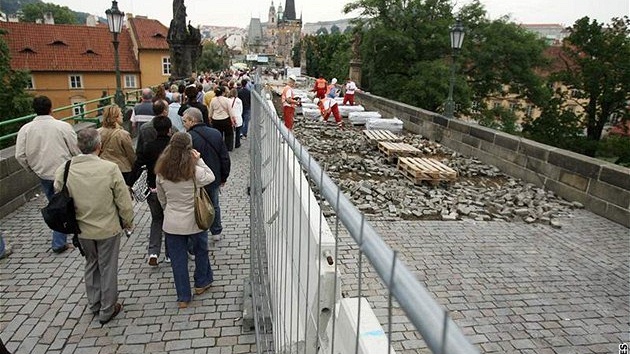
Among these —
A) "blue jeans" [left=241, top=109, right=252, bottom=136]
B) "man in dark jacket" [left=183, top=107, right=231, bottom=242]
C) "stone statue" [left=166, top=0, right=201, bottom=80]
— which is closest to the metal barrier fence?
"man in dark jacket" [left=183, top=107, right=231, bottom=242]

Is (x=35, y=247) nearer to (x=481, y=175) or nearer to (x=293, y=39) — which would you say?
(x=481, y=175)

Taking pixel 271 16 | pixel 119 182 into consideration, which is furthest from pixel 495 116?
pixel 271 16

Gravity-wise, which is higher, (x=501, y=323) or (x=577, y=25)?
(x=577, y=25)

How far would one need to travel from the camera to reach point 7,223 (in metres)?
6.47

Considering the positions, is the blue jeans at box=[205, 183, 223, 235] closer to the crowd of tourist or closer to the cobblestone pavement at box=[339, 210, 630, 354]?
the crowd of tourist

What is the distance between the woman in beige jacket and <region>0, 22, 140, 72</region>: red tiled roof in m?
53.6

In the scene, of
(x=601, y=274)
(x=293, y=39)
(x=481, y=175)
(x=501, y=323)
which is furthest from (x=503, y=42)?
(x=293, y=39)

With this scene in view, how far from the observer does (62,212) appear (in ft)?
12.3

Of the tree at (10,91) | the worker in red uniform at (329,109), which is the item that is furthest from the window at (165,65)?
the worker in red uniform at (329,109)

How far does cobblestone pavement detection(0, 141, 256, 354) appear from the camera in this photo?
13.0 ft

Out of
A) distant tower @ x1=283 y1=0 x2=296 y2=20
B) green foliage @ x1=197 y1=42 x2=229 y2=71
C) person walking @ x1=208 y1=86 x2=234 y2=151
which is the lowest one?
person walking @ x1=208 y1=86 x2=234 y2=151

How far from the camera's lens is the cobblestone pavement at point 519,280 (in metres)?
4.18

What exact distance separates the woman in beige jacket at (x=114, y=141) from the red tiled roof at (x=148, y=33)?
Result: 5323cm

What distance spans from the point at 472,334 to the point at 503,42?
29542 millimetres
